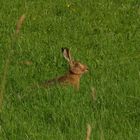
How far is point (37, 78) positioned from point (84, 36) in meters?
2.67

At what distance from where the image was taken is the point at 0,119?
6.11m

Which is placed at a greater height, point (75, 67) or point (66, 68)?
point (75, 67)

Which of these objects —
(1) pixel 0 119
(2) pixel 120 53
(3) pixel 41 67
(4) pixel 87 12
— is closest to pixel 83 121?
(1) pixel 0 119

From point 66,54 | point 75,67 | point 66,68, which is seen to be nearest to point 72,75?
point 75,67

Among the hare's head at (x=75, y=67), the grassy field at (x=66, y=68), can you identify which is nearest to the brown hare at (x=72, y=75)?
the hare's head at (x=75, y=67)

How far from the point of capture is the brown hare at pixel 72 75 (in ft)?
23.5

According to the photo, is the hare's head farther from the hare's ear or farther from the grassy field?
the grassy field

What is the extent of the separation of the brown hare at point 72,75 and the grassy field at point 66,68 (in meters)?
0.10

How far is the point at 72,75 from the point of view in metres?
7.68

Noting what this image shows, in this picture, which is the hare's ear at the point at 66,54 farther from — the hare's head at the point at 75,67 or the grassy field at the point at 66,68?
the grassy field at the point at 66,68

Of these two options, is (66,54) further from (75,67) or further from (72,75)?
(72,75)

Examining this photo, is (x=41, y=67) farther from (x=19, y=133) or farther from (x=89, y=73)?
(x=19, y=133)

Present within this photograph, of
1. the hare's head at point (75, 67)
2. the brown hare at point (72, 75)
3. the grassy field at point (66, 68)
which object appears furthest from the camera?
the hare's head at point (75, 67)

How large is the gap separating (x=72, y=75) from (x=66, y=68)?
3.34ft
